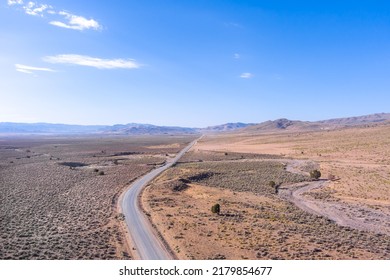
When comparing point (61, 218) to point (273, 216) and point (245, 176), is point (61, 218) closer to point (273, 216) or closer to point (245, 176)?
point (273, 216)

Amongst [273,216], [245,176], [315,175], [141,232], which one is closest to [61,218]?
[141,232]

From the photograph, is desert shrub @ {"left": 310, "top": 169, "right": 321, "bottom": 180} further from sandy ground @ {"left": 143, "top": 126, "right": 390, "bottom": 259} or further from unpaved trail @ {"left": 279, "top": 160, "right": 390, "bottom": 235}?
unpaved trail @ {"left": 279, "top": 160, "right": 390, "bottom": 235}

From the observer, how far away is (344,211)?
3912 centimetres

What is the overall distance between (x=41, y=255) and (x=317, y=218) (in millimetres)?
26360

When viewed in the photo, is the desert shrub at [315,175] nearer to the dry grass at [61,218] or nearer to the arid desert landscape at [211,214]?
the arid desert landscape at [211,214]

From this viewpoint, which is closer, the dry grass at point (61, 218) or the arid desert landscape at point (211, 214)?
the dry grass at point (61, 218)

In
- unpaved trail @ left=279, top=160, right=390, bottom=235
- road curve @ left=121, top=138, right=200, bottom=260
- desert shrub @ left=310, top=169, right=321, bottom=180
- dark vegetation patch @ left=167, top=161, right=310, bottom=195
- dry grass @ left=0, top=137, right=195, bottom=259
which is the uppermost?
desert shrub @ left=310, top=169, right=321, bottom=180

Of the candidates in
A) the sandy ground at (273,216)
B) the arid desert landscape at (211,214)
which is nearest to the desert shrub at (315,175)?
the arid desert landscape at (211,214)

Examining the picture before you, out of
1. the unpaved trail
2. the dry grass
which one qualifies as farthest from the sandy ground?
the dry grass

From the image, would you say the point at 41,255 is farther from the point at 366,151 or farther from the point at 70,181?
the point at 366,151

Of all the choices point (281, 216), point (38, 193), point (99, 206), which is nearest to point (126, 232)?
point (99, 206)

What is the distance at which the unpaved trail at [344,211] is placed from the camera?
33638 mm

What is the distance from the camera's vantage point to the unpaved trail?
110ft

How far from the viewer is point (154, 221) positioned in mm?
34531
